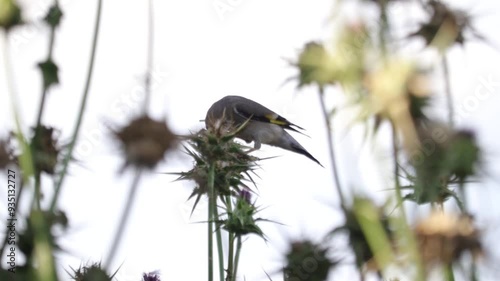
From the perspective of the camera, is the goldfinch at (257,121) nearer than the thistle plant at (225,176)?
No

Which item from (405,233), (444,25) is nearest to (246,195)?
(444,25)

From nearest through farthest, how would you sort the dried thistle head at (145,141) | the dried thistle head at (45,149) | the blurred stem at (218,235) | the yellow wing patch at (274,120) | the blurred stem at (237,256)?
the dried thistle head at (145,141) < the dried thistle head at (45,149) < the blurred stem at (218,235) < the blurred stem at (237,256) < the yellow wing patch at (274,120)

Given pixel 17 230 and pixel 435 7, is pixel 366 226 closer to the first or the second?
pixel 17 230

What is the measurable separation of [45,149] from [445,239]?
2.01 meters

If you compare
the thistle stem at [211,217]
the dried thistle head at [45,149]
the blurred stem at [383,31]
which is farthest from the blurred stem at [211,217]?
the blurred stem at [383,31]

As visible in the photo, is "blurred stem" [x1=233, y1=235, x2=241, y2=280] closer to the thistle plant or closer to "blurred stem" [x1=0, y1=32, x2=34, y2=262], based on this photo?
the thistle plant

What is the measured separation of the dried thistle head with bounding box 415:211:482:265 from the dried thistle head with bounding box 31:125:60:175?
4.86ft

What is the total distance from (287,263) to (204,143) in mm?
1822

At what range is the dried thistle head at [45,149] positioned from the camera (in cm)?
347

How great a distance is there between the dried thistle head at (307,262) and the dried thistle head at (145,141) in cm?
195

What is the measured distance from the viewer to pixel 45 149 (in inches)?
165

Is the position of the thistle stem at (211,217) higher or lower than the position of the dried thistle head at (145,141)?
higher

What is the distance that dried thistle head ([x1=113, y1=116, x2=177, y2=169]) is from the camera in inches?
114

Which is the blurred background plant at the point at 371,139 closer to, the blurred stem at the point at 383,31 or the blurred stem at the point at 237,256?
the blurred stem at the point at 383,31
